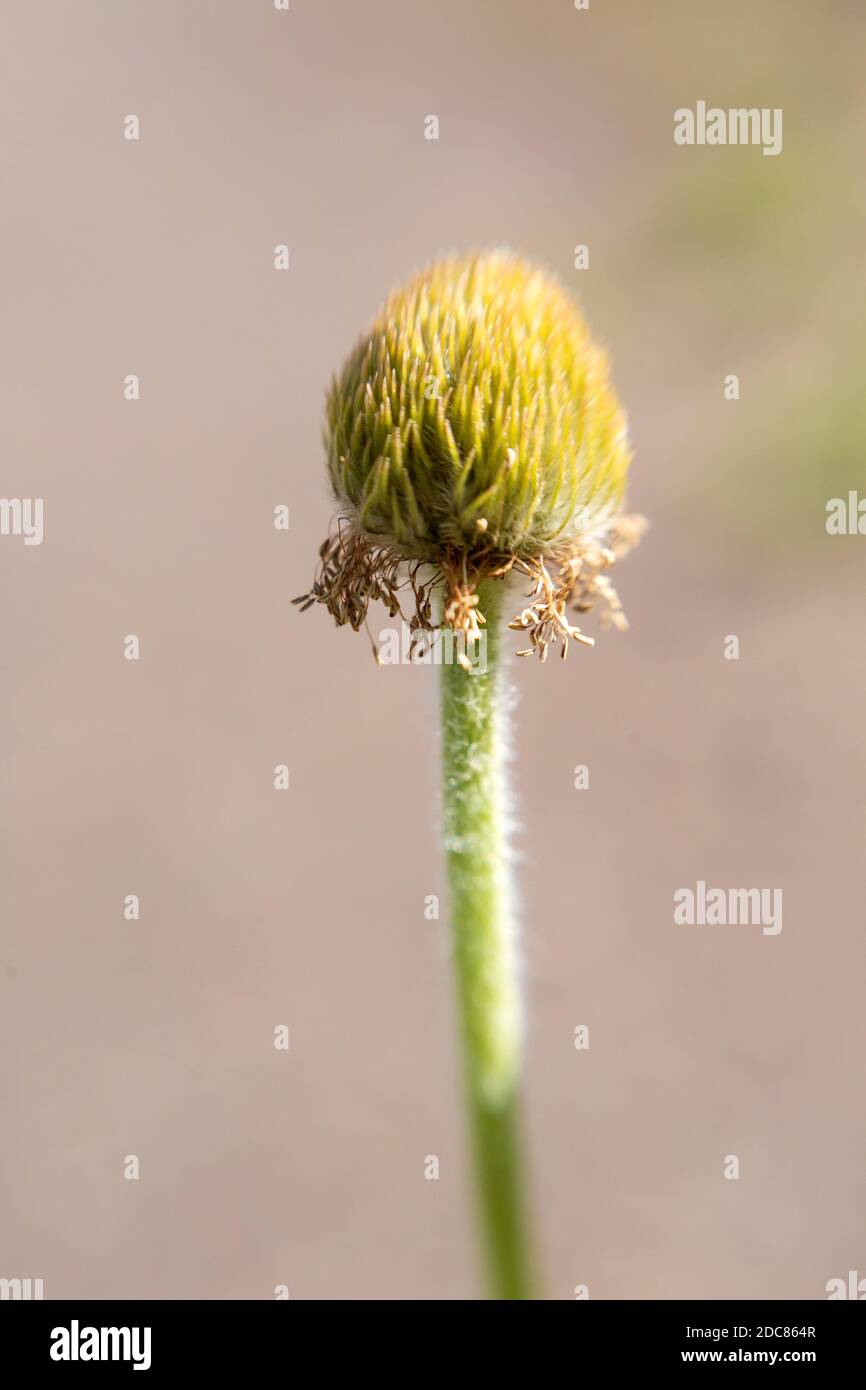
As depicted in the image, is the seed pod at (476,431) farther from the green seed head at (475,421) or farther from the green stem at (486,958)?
the green stem at (486,958)

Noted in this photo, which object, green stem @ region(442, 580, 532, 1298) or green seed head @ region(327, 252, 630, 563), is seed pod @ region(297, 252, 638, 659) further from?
green stem @ region(442, 580, 532, 1298)

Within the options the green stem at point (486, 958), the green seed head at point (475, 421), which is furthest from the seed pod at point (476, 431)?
the green stem at point (486, 958)

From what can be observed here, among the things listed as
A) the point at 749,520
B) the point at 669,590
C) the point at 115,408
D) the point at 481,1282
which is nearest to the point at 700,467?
the point at 749,520

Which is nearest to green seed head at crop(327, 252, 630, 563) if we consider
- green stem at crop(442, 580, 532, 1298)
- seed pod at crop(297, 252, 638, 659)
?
seed pod at crop(297, 252, 638, 659)

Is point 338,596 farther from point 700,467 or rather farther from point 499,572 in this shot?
point 700,467

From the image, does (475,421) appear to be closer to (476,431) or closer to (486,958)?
(476,431)

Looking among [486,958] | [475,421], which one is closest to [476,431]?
[475,421]
